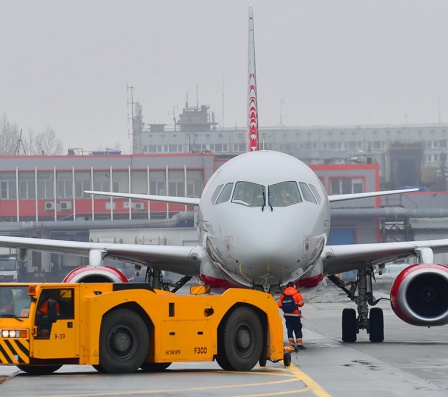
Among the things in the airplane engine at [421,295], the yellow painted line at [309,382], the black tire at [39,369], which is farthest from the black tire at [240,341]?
the airplane engine at [421,295]

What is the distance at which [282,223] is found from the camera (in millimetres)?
22781

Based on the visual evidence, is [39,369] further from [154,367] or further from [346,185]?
[346,185]

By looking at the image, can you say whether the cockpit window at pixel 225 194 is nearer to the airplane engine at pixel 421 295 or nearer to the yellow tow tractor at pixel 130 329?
the airplane engine at pixel 421 295

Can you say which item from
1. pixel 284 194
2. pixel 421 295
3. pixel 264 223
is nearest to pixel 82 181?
pixel 421 295

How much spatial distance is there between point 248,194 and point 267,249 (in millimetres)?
1969

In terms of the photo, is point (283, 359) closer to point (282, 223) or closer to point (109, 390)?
point (282, 223)

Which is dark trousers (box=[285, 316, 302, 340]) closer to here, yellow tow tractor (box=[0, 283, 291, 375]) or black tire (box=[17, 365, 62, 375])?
yellow tow tractor (box=[0, 283, 291, 375])

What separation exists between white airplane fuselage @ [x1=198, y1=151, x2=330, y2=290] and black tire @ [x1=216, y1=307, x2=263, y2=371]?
278 cm

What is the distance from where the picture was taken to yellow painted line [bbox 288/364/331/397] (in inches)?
595

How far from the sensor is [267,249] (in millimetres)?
A: 22219

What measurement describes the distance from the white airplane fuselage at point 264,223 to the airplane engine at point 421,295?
1.92 meters

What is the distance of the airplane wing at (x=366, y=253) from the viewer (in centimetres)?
2669

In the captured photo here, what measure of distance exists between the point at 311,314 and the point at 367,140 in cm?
8631

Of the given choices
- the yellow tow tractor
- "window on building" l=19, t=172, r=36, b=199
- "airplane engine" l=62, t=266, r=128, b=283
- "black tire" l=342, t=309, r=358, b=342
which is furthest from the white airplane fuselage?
"window on building" l=19, t=172, r=36, b=199
